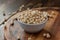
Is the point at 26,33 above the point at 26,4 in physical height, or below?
below

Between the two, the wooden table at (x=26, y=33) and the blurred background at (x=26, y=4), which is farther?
the blurred background at (x=26, y=4)

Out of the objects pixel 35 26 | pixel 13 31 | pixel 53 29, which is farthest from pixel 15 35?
pixel 53 29

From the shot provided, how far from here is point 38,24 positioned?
1.06m

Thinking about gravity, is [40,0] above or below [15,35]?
above

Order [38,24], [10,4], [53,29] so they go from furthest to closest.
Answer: [10,4], [53,29], [38,24]

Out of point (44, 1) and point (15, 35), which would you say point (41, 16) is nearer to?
point (15, 35)

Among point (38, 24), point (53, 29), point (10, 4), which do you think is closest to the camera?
point (38, 24)

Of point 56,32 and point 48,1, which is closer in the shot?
point 56,32

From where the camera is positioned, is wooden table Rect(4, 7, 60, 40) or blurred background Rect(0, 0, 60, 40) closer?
wooden table Rect(4, 7, 60, 40)

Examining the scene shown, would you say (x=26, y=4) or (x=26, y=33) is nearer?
(x=26, y=33)

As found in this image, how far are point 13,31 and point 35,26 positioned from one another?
197 mm

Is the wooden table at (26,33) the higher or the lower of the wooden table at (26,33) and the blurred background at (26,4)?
the lower

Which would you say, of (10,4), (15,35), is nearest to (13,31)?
(15,35)

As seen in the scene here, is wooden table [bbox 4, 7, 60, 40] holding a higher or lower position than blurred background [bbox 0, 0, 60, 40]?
lower
